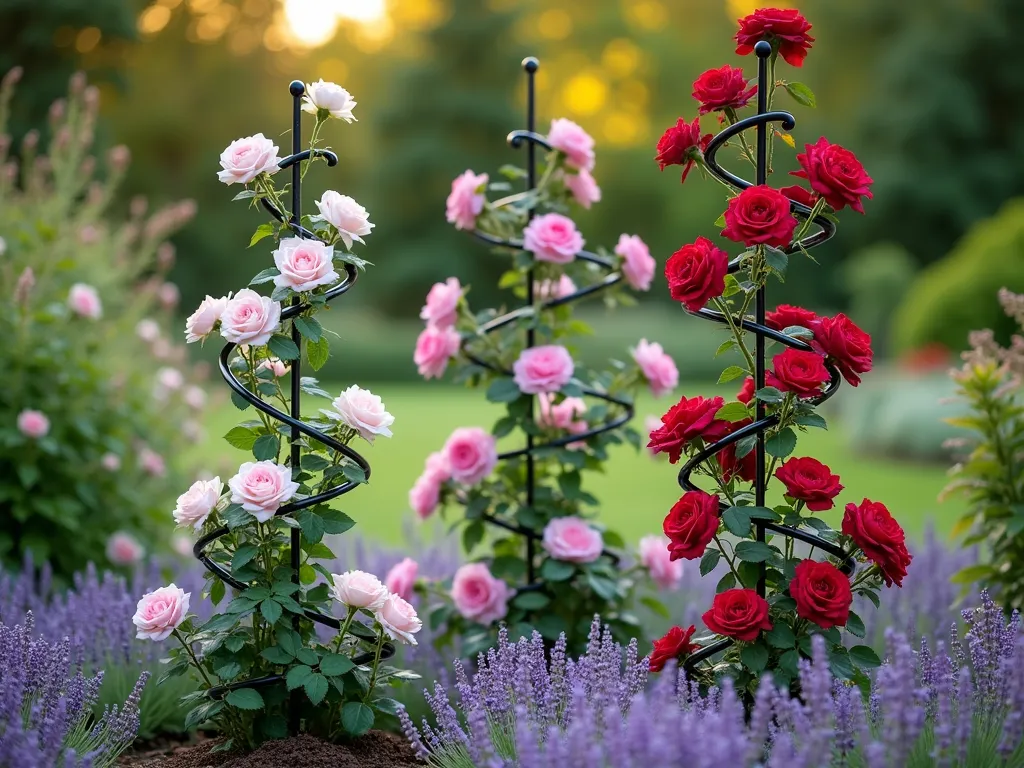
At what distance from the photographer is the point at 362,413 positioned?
84.5 inches

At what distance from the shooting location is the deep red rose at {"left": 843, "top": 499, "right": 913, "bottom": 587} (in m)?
2.07

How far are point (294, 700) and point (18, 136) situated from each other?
15498mm

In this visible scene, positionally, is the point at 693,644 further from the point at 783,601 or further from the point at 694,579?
the point at 694,579

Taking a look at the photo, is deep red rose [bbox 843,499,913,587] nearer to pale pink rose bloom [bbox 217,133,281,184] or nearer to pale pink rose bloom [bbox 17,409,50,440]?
pale pink rose bloom [bbox 217,133,281,184]

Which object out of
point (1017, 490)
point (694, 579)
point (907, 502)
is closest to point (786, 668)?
point (1017, 490)

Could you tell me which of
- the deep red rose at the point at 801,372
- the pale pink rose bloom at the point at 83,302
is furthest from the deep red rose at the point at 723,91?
the pale pink rose bloom at the point at 83,302

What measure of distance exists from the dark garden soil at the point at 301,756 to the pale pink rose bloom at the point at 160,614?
A: 29cm

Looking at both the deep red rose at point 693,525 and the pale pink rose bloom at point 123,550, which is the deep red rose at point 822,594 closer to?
the deep red rose at point 693,525

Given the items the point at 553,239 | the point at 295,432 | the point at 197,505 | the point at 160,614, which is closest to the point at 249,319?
the point at 295,432

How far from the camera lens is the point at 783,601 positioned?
7.07 feet

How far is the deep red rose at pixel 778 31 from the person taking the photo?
2154mm

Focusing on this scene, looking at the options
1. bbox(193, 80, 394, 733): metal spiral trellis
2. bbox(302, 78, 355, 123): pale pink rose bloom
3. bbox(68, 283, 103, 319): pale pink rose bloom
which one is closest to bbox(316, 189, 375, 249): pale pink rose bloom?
bbox(193, 80, 394, 733): metal spiral trellis

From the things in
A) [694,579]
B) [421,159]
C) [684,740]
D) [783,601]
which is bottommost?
[684,740]

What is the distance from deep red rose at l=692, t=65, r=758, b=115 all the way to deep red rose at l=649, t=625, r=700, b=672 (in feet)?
3.58
